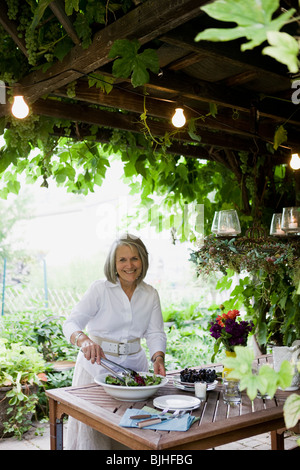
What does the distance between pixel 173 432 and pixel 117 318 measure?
3.48 ft

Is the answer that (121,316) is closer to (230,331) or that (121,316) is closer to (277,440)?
(230,331)

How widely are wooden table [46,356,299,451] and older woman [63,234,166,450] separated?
0.23 meters

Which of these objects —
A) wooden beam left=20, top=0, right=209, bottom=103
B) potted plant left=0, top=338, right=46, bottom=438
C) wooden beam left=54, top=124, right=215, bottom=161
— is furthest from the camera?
potted plant left=0, top=338, right=46, bottom=438

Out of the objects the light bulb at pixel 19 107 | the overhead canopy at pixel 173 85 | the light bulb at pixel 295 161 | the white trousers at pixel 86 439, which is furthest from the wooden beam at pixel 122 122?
the white trousers at pixel 86 439

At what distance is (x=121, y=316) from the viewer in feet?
9.91

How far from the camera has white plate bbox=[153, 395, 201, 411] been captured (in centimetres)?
229

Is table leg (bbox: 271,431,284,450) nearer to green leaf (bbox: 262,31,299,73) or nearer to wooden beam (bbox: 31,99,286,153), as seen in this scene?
wooden beam (bbox: 31,99,286,153)

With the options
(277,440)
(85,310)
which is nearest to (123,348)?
(85,310)

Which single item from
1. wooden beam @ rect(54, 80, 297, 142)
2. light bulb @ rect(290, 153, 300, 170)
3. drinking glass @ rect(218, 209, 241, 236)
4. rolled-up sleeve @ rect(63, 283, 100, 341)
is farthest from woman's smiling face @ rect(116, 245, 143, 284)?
light bulb @ rect(290, 153, 300, 170)

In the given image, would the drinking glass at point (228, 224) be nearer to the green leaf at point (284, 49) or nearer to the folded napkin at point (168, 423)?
the folded napkin at point (168, 423)

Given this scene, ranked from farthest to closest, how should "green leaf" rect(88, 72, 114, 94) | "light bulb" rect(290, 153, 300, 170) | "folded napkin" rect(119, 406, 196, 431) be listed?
1. "light bulb" rect(290, 153, 300, 170)
2. "green leaf" rect(88, 72, 114, 94)
3. "folded napkin" rect(119, 406, 196, 431)

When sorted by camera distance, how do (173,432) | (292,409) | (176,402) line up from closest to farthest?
(292,409) < (173,432) < (176,402)
